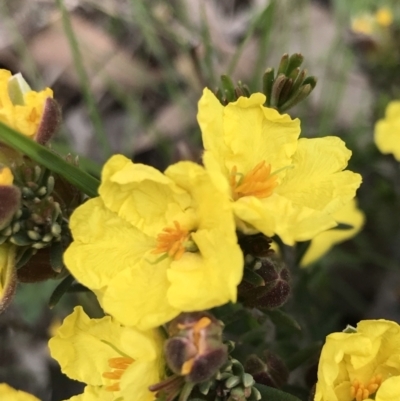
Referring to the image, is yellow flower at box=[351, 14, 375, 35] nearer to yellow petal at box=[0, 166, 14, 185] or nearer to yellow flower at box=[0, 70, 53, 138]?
yellow flower at box=[0, 70, 53, 138]

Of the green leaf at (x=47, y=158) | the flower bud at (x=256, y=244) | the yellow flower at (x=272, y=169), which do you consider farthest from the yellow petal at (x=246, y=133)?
the green leaf at (x=47, y=158)

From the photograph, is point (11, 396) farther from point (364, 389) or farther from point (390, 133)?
point (390, 133)

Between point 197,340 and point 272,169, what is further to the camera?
point 272,169

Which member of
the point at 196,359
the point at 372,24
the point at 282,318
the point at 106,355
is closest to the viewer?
the point at 196,359

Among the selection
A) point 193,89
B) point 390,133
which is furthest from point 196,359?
point 193,89

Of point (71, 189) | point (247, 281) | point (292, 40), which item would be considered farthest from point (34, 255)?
point (292, 40)

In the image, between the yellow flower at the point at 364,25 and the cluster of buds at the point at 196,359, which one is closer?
the cluster of buds at the point at 196,359

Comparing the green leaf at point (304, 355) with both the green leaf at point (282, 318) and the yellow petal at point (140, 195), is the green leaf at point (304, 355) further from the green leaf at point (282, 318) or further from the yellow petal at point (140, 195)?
the yellow petal at point (140, 195)
